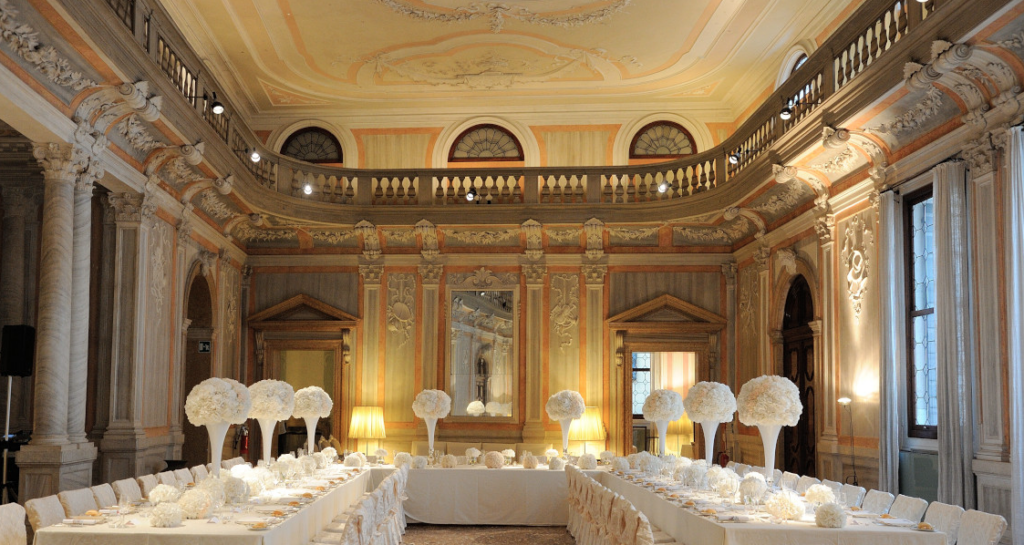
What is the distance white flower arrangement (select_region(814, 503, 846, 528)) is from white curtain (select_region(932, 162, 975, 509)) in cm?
266

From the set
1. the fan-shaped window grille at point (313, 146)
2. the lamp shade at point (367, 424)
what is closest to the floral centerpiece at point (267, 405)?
the lamp shade at point (367, 424)

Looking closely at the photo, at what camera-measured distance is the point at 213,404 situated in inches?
286

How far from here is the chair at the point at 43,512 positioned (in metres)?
6.07

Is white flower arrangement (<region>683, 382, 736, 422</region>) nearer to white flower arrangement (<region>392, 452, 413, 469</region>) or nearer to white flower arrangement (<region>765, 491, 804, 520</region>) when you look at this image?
white flower arrangement (<region>765, 491, 804, 520</region>)

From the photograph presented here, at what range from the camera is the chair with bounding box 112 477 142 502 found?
743 centimetres

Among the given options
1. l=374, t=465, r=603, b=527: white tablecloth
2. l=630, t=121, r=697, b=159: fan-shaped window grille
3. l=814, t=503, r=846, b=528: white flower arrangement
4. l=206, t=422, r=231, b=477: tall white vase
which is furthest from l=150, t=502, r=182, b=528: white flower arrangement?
l=630, t=121, r=697, b=159: fan-shaped window grille

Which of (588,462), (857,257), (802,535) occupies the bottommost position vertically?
(588,462)

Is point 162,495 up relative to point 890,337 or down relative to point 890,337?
down

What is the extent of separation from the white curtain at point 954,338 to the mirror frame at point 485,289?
793 centimetres

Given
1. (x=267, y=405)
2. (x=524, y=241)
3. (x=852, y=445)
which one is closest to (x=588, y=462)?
(x=852, y=445)

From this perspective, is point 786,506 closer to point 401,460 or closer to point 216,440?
point 216,440

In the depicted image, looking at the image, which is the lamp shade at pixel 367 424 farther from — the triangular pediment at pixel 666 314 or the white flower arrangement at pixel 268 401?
the white flower arrangement at pixel 268 401

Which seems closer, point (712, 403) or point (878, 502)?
point (878, 502)

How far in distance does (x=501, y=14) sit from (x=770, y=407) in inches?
296
